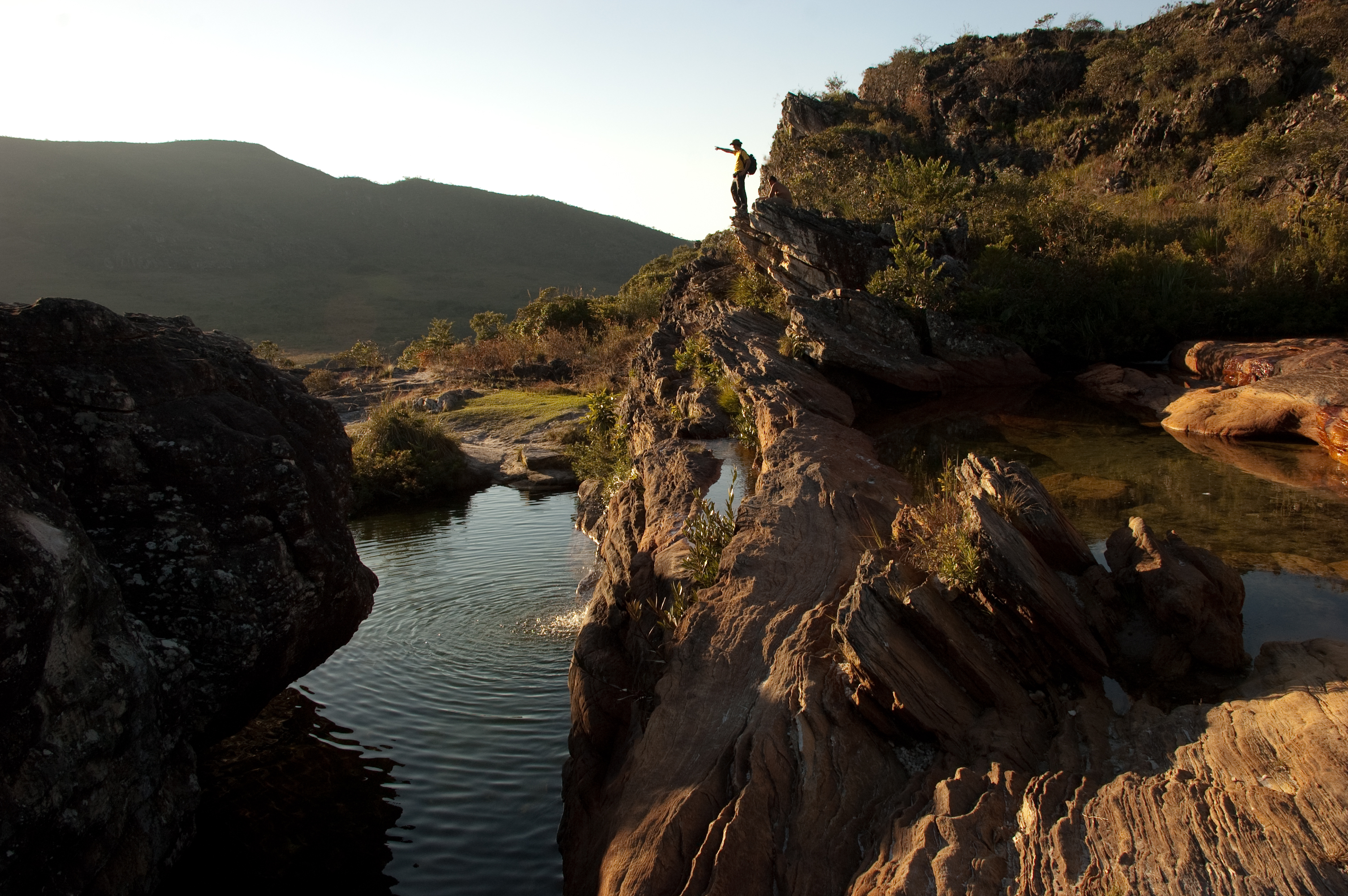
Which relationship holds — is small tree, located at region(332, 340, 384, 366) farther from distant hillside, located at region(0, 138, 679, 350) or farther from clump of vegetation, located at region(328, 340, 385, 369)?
distant hillside, located at region(0, 138, 679, 350)

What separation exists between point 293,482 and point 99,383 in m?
1.49

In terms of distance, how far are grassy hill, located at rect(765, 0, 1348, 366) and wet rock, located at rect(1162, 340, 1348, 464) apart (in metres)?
2.82

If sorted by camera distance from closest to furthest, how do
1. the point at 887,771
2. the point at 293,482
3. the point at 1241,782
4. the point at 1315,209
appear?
the point at 1241,782 < the point at 887,771 < the point at 293,482 < the point at 1315,209

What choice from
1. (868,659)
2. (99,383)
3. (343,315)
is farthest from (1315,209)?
(343,315)

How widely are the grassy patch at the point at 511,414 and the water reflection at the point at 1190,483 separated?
39.1 feet

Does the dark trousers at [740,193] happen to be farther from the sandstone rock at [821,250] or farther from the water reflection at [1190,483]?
the water reflection at [1190,483]

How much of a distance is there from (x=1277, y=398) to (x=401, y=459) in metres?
16.2

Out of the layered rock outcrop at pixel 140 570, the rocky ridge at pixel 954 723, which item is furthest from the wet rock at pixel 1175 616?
the layered rock outcrop at pixel 140 570

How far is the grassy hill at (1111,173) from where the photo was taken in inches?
618

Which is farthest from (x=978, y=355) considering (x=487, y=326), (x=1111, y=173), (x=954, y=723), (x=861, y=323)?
(x=487, y=326)

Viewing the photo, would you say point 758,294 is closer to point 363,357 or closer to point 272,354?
point 363,357

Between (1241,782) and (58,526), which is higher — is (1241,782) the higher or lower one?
the lower one

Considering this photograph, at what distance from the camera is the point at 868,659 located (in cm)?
496

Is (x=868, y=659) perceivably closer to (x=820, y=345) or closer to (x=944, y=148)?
(x=820, y=345)
